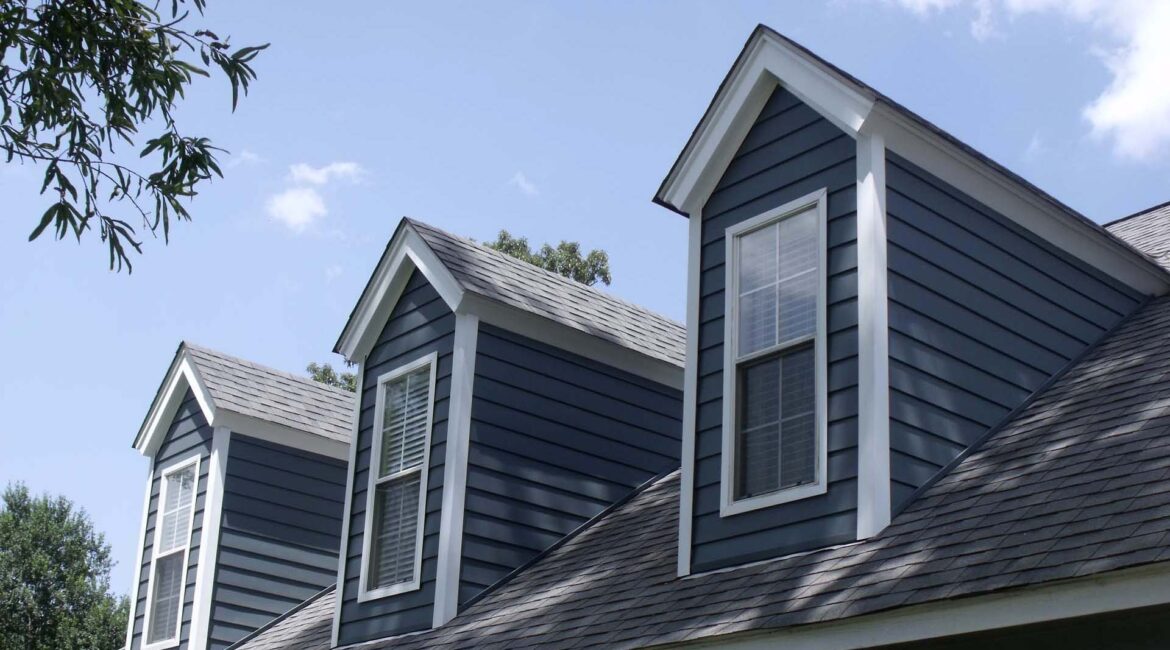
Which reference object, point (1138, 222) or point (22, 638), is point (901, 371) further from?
point (22, 638)

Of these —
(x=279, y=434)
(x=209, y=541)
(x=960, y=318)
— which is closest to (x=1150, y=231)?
(x=960, y=318)

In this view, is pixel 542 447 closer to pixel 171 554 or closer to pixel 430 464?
pixel 430 464

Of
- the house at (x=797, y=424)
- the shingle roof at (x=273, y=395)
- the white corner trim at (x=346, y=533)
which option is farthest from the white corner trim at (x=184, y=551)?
the white corner trim at (x=346, y=533)

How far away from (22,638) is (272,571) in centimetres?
1814

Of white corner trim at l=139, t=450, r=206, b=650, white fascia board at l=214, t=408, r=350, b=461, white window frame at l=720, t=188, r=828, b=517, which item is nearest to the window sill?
white window frame at l=720, t=188, r=828, b=517

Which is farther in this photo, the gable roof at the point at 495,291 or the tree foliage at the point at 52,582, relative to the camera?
the tree foliage at the point at 52,582

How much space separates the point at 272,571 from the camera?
1327 centimetres

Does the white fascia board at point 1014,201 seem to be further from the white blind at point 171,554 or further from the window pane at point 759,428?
the white blind at point 171,554

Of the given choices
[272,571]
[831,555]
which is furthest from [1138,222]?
[272,571]

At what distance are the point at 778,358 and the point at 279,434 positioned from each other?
7.06 metres

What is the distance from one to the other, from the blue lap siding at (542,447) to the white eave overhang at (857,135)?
2148 mm

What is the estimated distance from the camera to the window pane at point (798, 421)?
24.9ft

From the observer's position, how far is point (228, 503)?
13.2 m

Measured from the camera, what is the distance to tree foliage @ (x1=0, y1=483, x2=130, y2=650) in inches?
1121
